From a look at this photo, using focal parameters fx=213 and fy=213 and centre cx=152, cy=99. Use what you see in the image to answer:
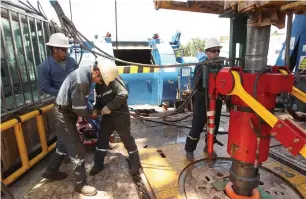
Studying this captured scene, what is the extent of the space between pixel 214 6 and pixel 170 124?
9.77 feet

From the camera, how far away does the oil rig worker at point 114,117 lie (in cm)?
255

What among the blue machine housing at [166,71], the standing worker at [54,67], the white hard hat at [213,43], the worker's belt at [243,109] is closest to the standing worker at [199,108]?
the white hard hat at [213,43]

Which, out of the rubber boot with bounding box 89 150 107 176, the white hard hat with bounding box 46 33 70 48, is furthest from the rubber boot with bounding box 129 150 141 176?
the white hard hat with bounding box 46 33 70 48

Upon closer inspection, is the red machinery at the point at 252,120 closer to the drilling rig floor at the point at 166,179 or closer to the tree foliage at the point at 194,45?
the drilling rig floor at the point at 166,179

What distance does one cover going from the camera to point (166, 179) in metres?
2.55

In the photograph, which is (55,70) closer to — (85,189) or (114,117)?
(114,117)

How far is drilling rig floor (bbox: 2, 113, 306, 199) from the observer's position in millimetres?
2328

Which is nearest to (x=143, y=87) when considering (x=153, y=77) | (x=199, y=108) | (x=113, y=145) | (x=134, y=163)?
(x=153, y=77)

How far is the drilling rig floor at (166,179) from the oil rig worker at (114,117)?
6.7 inches

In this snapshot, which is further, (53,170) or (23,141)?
(53,170)

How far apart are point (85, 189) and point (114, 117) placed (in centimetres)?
88

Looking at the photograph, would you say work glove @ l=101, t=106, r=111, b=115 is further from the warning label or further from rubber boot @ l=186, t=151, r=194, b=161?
the warning label

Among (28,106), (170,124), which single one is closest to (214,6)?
(28,106)

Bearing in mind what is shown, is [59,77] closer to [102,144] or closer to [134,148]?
[102,144]
